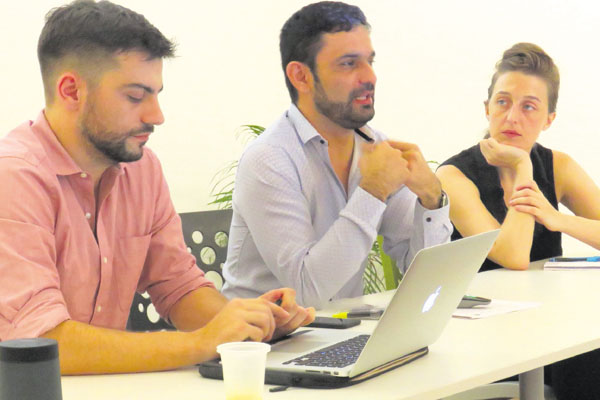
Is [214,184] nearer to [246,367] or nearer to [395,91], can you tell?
[395,91]

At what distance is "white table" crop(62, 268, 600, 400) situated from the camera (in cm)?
121

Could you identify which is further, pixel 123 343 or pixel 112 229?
pixel 112 229

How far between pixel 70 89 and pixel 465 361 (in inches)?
35.8

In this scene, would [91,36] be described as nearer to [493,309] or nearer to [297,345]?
[297,345]

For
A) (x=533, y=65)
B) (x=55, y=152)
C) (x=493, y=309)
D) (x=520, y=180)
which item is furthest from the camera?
(x=533, y=65)

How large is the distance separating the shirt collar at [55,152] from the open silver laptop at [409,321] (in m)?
0.53

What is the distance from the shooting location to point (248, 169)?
2168mm

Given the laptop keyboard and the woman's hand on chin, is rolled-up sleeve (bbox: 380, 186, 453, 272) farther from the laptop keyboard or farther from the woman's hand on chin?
the laptop keyboard

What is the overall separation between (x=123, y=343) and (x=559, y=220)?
171 cm

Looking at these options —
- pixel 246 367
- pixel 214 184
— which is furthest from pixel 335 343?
pixel 214 184

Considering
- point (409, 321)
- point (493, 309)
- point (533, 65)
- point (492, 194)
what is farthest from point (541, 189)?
point (409, 321)

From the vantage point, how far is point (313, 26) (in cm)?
234

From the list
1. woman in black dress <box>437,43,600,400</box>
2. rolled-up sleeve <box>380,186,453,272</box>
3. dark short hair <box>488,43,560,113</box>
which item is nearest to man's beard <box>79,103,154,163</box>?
rolled-up sleeve <box>380,186,453,272</box>

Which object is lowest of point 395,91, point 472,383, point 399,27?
point 472,383
